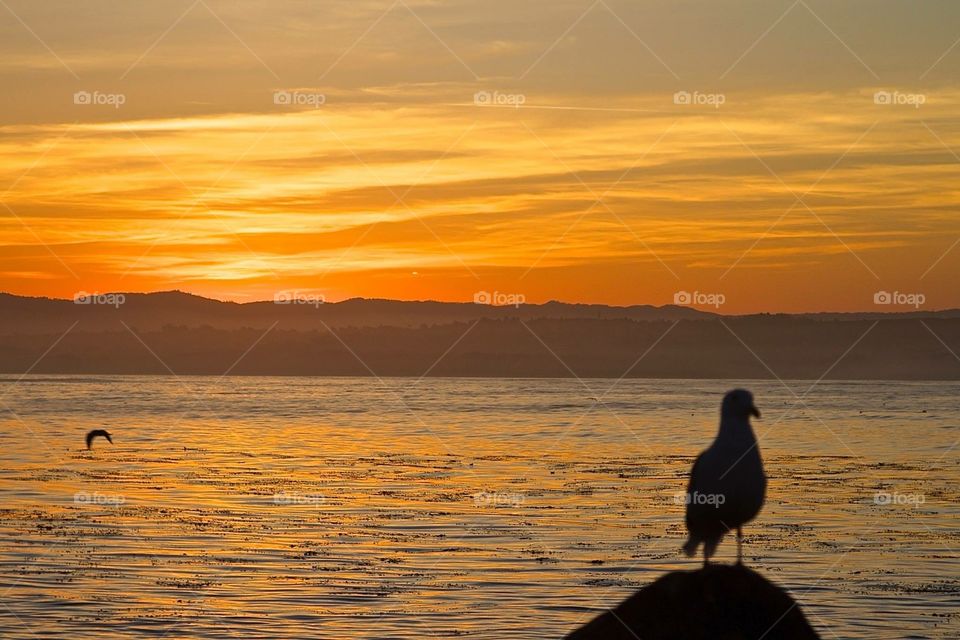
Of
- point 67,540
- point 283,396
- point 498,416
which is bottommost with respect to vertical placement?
point 67,540

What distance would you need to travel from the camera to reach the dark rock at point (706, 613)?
39.3 ft

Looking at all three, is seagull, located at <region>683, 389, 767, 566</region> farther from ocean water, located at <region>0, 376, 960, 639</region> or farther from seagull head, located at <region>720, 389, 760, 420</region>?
ocean water, located at <region>0, 376, 960, 639</region>

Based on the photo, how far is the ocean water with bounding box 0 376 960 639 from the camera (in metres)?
20.9

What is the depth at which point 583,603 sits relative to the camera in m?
21.3

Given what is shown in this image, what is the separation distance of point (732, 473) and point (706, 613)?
193 cm

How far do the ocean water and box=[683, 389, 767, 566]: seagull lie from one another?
6.31 metres

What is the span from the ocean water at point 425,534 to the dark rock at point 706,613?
738 centimetres

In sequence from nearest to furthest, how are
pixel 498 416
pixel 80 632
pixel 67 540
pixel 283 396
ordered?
1. pixel 80 632
2. pixel 67 540
3. pixel 498 416
4. pixel 283 396

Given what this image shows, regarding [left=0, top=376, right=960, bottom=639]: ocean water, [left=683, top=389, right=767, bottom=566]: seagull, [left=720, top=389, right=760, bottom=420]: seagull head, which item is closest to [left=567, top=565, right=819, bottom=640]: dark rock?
[left=683, top=389, right=767, bottom=566]: seagull

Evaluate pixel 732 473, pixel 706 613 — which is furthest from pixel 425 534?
pixel 706 613

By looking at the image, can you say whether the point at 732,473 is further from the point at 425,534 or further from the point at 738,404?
the point at 425,534

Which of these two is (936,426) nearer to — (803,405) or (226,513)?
(803,405)

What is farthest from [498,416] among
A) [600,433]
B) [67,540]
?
[67,540]

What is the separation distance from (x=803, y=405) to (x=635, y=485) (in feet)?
215
